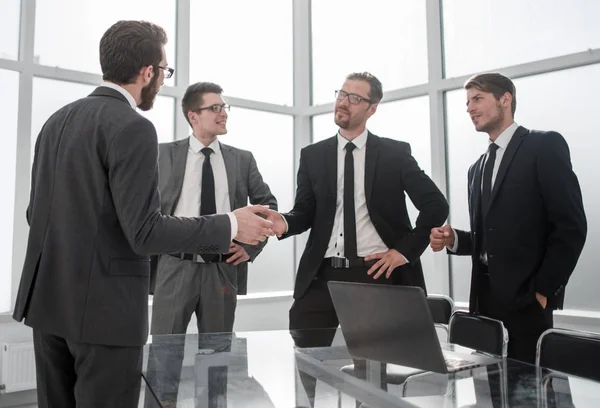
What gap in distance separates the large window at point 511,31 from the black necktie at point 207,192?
2127 millimetres

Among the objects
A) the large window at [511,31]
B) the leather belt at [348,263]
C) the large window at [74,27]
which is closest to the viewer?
the leather belt at [348,263]

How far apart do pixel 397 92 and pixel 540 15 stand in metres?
1.21

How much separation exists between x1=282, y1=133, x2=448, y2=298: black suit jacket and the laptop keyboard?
0.97 metres

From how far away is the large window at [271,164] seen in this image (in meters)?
4.74

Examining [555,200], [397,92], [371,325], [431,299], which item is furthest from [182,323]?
[397,92]

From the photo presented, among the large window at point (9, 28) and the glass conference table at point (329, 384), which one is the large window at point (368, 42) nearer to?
the large window at point (9, 28)

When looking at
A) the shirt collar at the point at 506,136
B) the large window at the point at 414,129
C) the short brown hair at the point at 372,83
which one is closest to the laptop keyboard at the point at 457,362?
the shirt collar at the point at 506,136

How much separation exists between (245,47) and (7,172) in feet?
7.64

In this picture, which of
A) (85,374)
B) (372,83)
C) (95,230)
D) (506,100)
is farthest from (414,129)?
(85,374)

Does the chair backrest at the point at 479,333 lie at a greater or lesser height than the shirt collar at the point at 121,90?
lesser

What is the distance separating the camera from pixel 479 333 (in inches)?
84.5

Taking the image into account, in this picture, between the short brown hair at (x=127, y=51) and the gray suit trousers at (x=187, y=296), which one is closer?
the short brown hair at (x=127, y=51)

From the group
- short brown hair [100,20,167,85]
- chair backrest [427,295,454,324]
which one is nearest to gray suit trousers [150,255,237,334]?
chair backrest [427,295,454,324]

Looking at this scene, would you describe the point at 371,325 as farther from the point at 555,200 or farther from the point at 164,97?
the point at 164,97
